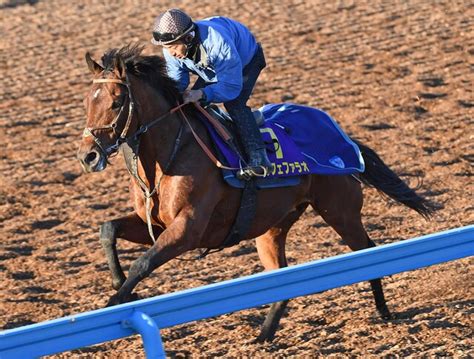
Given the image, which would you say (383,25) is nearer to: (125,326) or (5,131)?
(5,131)

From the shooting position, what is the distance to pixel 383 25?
1385 cm

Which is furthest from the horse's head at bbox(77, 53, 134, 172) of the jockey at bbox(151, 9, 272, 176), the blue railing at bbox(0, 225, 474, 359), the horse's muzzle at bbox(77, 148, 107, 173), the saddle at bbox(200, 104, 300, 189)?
the blue railing at bbox(0, 225, 474, 359)

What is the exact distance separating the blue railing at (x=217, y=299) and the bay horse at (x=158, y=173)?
115 cm

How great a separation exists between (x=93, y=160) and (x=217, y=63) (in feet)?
3.09

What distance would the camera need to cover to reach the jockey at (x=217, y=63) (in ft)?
18.7

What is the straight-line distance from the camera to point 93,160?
5.35 meters

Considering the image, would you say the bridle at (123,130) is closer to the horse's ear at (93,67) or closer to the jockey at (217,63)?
the horse's ear at (93,67)

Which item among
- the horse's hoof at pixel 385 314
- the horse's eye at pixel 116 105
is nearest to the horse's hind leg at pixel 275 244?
the horse's hoof at pixel 385 314

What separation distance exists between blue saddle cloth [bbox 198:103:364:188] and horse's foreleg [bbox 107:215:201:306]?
0.45 meters

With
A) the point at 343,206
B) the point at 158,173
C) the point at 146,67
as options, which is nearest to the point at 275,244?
the point at 343,206

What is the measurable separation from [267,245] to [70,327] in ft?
9.41

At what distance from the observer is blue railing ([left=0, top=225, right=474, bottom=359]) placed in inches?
152

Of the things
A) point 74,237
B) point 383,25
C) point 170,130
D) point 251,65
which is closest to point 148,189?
point 170,130

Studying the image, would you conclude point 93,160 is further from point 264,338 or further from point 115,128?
point 264,338
